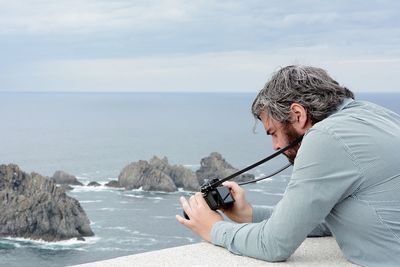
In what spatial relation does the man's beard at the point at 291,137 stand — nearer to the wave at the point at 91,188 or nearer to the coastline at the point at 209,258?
the coastline at the point at 209,258

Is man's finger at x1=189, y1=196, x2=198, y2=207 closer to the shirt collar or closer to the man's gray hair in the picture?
the man's gray hair

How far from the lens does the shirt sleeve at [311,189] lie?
1.70 metres

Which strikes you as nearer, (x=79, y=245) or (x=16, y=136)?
(x=79, y=245)

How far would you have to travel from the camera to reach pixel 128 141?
90.3 m

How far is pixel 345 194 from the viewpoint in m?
1.74

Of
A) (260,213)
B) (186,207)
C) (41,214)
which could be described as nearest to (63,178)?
(41,214)

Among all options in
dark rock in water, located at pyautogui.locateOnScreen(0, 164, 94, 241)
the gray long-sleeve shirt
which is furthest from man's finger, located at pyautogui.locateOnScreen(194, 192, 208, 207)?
dark rock in water, located at pyautogui.locateOnScreen(0, 164, 94, 241)

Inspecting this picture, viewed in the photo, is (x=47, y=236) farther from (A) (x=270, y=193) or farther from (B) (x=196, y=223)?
(B) (x=196, y=223)

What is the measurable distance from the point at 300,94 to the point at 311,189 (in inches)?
11.8

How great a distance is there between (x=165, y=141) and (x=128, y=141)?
682 cm

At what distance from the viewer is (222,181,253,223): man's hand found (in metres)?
2.19

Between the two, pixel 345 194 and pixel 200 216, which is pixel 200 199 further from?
pixel 345 194

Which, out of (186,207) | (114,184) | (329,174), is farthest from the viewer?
(114,184)

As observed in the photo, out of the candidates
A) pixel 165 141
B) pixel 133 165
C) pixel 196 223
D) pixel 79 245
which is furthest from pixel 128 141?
pixel 196 223
